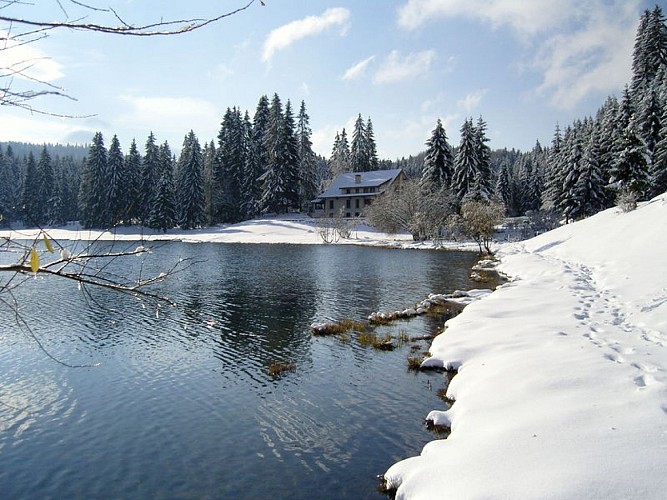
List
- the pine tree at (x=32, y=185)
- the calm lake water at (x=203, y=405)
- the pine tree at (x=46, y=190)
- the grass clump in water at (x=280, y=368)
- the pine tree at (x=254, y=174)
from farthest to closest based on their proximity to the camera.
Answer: the pine tree at (x=46, y=190) < the pine tree at (x=32, y=185) < the pine tree at (x=254, y=174) < the grass clump in water at (x=280, y=368) < the calm lake water at (x=203, y=405)

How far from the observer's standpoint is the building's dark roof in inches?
3054


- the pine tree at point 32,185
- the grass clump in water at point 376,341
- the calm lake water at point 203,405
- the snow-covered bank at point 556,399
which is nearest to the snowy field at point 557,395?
the snow-covered bank at point 556,399

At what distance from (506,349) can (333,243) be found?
49049 millimetres

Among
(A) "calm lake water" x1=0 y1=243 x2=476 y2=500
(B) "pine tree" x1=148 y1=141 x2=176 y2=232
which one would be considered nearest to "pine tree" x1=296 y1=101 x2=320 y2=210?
(B) "pine tree" x1=148 y1=141 x2=176 y2=232

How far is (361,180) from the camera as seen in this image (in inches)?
3162

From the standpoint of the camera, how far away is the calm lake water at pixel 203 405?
780 centimetres

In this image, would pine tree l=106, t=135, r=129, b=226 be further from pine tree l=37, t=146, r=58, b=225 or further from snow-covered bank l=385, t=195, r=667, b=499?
snow-covered bank l=385, t=195, r=667, b=499

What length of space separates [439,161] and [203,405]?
60.8m

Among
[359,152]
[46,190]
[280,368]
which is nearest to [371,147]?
[359,152]

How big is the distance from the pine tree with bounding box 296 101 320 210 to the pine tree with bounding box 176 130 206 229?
61.8 ft

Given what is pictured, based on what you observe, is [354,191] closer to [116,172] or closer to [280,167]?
[280,167]

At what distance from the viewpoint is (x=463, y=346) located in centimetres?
1358

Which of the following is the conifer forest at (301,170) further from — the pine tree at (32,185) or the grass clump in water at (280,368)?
the grass clump in water at (280,368)

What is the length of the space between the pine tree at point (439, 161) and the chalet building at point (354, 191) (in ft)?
39.0
